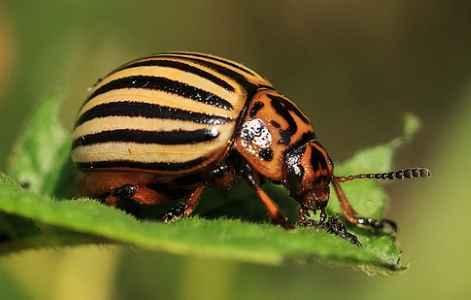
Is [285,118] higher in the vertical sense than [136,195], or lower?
higher

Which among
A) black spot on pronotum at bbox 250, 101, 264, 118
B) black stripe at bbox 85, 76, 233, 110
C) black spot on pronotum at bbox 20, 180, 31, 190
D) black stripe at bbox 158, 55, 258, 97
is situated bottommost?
black spot on pronotum at bbox 20, 180, 31, 190

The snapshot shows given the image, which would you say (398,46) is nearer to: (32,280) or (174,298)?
(174,298)

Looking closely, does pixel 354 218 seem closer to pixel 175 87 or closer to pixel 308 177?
pixel 308 177

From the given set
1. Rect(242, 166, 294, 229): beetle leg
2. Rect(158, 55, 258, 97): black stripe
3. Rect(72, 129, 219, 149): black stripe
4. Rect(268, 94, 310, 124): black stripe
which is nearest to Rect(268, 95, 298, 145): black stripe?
Rect(268, 94, 310, 124): black stripe

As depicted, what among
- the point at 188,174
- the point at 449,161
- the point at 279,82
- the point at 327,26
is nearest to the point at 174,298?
the point at 188,174

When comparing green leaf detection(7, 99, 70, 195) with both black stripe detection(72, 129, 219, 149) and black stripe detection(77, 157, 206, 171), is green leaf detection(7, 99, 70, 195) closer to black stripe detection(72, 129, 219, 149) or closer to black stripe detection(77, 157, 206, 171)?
black stripe detection(77, 157, 206, 171)

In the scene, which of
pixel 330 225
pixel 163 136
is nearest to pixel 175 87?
pixel 163 136

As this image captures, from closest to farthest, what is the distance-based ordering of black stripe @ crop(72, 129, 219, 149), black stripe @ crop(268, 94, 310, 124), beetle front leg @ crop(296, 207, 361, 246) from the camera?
1. beetle front leg @ crop(296, 207, 361, 246)
2. black stripe @ crop(72, 129, 219, 149)
3. black stripe @ crop(268, 94, 310, 124)
